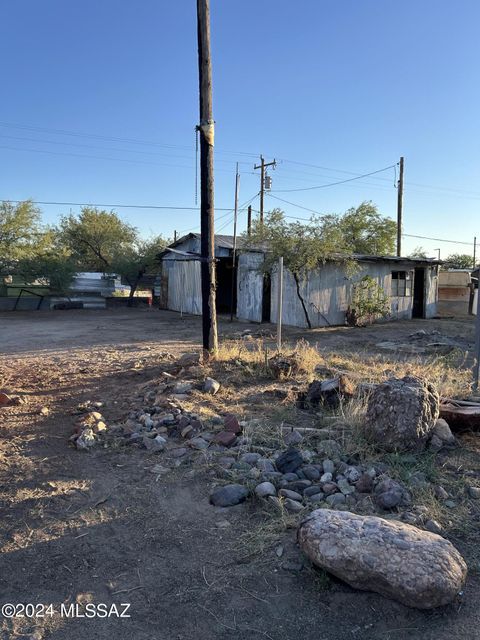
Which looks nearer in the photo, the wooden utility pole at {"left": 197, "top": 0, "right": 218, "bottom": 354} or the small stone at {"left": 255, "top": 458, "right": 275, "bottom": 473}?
the small stone at {"left": 255, "top": 458, "right": 275, "bottom": 473}

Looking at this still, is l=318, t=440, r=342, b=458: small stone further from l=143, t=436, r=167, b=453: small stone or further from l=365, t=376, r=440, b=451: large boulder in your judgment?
l=143, t=436, r=167, b=453: small stone

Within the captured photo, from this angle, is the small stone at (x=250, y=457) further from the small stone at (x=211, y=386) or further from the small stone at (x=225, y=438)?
the small stone at (x=211, y=386)

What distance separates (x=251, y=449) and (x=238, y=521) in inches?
43.8

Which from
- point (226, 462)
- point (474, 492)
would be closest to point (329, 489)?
point (226, 462)

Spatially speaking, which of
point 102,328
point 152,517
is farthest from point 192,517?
point 102,328

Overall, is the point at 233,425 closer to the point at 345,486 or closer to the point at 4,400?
the point at 345,486

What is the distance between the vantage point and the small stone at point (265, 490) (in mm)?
3398

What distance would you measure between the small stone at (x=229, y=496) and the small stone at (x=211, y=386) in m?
2.66

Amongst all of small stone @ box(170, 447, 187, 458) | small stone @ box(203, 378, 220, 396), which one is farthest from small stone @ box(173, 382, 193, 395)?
small stone @ box(170, 447, 187, 458)

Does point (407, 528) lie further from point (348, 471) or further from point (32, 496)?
point (32, 496)

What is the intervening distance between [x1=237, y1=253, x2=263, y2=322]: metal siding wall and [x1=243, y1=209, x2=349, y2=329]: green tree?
2170 millimetres

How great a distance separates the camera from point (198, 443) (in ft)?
14.4

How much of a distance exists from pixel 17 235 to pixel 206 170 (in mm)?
16693

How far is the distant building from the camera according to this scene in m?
17.0
